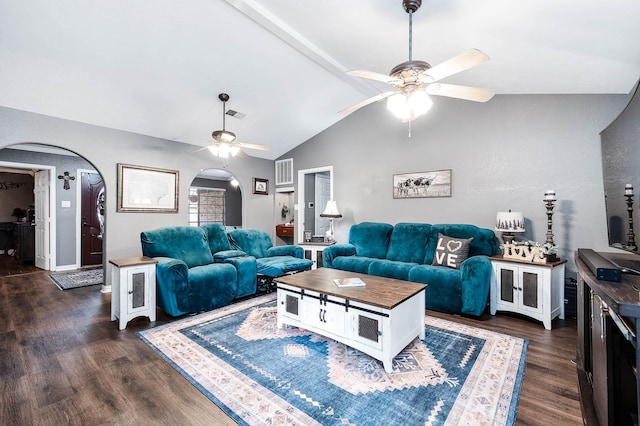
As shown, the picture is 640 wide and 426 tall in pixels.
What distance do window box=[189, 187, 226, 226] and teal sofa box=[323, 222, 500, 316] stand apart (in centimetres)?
571

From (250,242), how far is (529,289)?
137 inches

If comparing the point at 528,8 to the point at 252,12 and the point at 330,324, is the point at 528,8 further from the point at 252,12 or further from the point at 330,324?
the point at 330,324

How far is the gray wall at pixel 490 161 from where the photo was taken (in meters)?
3.20

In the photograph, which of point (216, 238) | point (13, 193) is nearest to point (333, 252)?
point (216, 238)

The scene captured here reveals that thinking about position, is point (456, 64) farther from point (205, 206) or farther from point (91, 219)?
point (205, 206)

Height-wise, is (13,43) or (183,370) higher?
(13,43)

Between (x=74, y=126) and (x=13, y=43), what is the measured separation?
4.60 ft

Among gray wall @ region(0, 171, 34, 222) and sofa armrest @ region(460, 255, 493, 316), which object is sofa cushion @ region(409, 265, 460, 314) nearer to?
sofa armrest @ region(460, 255, 493, 316)

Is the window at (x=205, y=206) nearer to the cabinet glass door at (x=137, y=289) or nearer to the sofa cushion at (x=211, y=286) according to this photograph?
the sofa cushion at (x=211, y=286)

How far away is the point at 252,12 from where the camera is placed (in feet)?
8.47

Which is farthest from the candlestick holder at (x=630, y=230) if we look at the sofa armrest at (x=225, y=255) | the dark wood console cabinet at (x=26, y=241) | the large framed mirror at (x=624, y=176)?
the dark wood console cabinet at (x=26, y=241)

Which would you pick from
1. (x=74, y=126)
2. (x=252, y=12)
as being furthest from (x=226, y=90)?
(x=74, y=126)

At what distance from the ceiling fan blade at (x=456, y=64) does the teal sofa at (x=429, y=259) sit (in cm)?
201

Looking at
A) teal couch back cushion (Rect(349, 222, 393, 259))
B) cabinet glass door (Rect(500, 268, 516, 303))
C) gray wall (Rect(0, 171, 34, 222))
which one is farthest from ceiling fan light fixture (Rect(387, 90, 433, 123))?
gray wall (Rect(0, 171, 34, 222))
